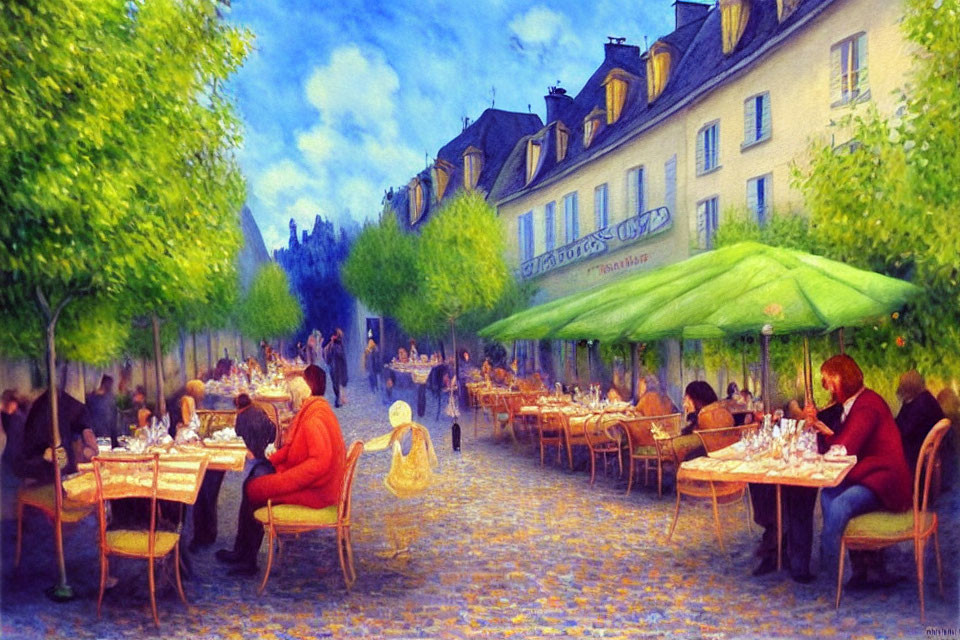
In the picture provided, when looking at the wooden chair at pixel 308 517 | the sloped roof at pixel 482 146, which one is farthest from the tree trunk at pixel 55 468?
the sloped roof at pixel 482 146

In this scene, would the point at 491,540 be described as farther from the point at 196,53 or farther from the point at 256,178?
the point at 196,53

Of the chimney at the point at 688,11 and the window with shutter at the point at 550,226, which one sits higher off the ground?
the chimney at the point at 688,11

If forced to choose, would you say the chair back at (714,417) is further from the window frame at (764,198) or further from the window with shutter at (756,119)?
the window with shutter at (756,119)

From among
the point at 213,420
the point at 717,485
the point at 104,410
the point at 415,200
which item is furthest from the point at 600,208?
the point at 104,410

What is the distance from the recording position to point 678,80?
7.21 metres

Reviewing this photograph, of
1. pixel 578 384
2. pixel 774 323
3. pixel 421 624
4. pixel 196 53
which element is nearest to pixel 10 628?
pixel 421 624

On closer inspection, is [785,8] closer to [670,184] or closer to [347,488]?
[670,184]

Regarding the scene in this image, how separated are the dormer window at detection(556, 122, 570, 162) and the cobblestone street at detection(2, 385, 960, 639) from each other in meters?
3.09

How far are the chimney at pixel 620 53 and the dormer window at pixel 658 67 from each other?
0.12 m

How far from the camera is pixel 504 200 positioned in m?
8.39

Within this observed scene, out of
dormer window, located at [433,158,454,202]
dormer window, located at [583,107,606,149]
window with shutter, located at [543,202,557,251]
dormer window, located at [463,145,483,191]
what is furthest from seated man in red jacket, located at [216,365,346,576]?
dormer window, located at [583,107,606,149]

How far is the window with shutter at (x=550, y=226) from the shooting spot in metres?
8.16

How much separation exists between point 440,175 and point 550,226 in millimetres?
1564

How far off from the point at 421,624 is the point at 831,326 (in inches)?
126
